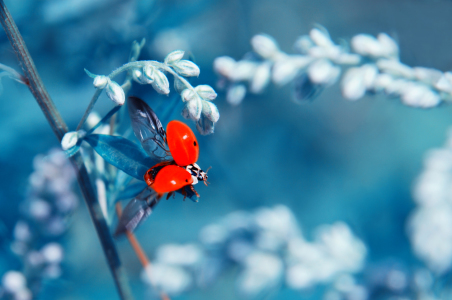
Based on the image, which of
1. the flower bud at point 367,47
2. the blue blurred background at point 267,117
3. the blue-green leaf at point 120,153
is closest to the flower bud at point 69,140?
the blue-green leaf at point 120,153

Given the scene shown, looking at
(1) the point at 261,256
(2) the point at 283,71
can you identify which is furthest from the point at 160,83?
(1) the point at 261,256

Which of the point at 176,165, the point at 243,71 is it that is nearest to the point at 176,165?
the point at 176,165

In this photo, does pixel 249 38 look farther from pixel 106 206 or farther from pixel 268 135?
pixel 106 206

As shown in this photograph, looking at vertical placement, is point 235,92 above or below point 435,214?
above

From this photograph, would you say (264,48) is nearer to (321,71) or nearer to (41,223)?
(321,71)

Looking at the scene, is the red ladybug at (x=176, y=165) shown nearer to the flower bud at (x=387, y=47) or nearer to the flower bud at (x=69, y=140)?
the flower bud at (x=69, y=140)

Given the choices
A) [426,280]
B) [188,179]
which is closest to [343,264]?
[426,280]

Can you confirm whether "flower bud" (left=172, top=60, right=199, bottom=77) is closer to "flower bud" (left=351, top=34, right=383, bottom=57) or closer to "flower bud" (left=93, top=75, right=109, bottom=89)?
"flower bud" (left=93, top=75, right=109, bottom=89)

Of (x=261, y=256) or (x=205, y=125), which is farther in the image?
(x=261, y=256)
